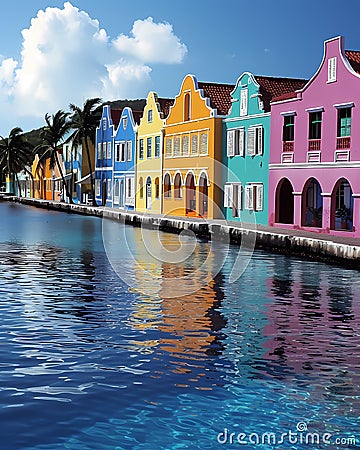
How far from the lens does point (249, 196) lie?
41.9 metres

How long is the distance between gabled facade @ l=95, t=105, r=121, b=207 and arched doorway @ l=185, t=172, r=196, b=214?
17570 mm

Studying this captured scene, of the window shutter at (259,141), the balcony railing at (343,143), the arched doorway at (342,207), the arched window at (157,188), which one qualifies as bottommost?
the arched doorway at (342,207)

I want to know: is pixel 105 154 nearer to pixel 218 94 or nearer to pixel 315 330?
pixel 218 94

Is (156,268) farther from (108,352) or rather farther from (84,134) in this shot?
→ (84,134)

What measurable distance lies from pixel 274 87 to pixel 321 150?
1045cm

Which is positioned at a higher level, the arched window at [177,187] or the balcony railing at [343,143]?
the balcony railing at [343,143]

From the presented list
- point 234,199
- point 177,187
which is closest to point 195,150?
point 177,187

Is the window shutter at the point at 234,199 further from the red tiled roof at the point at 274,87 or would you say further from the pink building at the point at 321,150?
the red tiled roof at the point at 274,87

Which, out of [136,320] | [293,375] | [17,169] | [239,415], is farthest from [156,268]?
[17,169]

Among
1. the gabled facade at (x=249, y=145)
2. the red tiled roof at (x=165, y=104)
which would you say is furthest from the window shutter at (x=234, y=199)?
the red tiled roof at (x=165, y=104)

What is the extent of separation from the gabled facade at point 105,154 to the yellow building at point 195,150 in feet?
47.5

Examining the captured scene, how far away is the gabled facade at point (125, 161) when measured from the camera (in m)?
62.9

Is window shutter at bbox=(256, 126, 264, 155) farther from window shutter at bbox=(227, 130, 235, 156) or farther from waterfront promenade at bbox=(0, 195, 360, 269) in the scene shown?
waterfront promenade at bbox=(0, 195, 360, 269)

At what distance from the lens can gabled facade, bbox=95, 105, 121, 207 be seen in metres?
69.0
